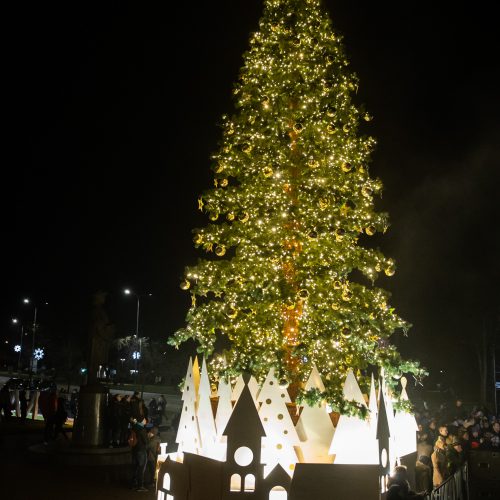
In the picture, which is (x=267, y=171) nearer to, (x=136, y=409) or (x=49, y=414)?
(x=136, y=409)

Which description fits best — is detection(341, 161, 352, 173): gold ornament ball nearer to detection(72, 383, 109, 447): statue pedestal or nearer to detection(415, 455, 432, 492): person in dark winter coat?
detection(415, 455, 432, 492): person in dark winter coat

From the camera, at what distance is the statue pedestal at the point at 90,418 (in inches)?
636

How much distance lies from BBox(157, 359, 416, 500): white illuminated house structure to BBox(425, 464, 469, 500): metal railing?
81 cm

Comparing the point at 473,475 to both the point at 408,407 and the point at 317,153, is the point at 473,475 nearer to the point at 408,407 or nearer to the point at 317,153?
the point at 408,407

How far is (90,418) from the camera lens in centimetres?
1623

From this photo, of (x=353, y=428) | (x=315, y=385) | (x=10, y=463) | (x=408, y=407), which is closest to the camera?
(x=353, y=428)

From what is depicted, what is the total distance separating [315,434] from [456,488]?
2.23 metres

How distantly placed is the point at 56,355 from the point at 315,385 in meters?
60.4

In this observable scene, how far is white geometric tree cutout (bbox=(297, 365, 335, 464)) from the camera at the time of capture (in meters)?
8.53

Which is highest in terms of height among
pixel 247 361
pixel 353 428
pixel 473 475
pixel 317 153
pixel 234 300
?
pixel 317 153

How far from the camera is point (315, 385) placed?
942 cm

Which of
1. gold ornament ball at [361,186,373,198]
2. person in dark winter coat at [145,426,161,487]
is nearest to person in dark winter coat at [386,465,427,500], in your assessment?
gold ornament ball at [361,186,373,198]

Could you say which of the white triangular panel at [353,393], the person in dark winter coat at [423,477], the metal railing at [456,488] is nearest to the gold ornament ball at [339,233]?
the white triangular panel at [353,393]

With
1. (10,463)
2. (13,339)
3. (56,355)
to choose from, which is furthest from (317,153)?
(13,339)
